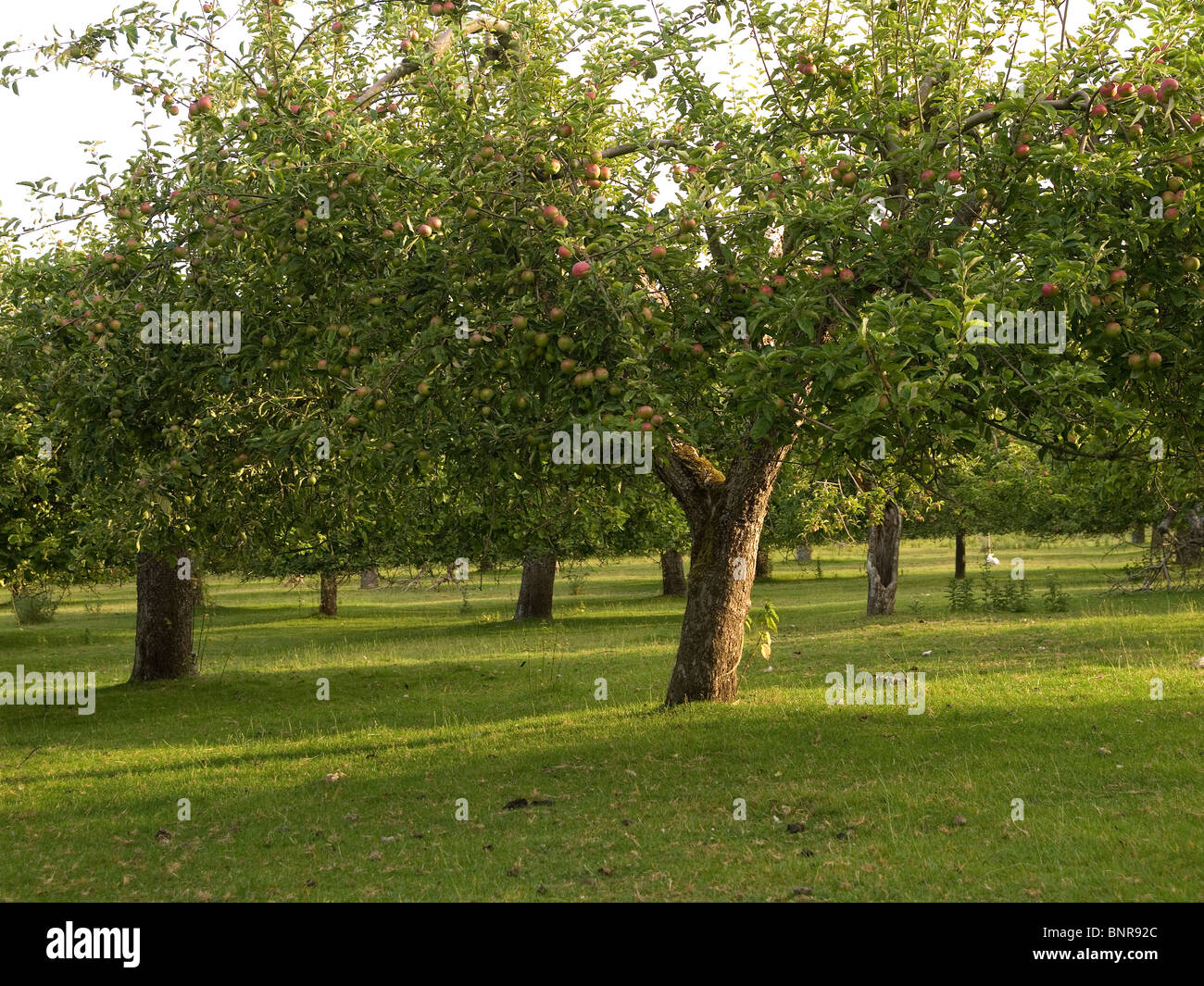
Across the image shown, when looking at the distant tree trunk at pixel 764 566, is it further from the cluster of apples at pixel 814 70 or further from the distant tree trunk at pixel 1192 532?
the cluster of apples at pixel 814 70

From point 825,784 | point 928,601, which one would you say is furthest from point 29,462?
point 928,601

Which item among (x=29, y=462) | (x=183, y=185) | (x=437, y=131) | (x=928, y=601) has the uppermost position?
(x=437, y=131)

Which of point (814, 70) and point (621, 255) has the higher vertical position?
point (814, 70)

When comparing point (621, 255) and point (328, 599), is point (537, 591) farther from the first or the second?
point (621, 255)

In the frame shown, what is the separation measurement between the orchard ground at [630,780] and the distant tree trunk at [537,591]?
36.1 ft

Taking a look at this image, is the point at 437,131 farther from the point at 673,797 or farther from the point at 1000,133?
the point at 673,797

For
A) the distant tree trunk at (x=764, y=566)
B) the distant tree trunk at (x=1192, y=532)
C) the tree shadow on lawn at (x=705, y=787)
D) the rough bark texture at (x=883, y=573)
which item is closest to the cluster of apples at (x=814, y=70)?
the tree shadow on lawn at (x=705, y=787)

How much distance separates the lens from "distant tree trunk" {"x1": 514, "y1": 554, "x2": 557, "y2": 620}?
35600 millimetres

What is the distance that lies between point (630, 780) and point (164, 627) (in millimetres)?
13024

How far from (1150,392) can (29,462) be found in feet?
55.3

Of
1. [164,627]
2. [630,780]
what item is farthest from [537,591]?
[630,780]

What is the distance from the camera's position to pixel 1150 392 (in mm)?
9594

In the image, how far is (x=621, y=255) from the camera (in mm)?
9297

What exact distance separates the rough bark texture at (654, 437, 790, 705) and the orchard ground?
54 centimetres
